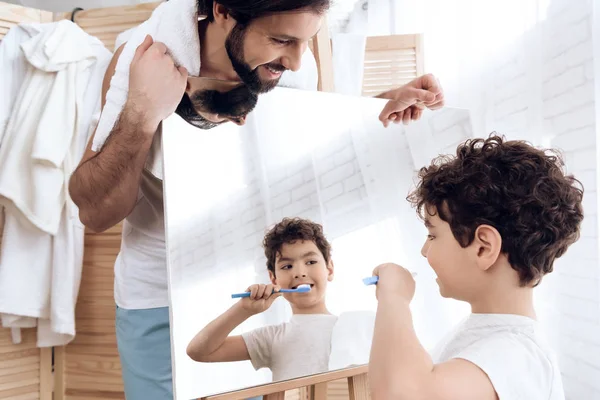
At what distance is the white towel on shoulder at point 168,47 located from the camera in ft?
3.64

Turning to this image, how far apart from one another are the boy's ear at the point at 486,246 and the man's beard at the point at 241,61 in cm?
50

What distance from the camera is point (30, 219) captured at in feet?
6.09

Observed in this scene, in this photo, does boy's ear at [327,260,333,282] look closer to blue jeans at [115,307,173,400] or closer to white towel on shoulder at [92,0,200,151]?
blue jeans at [115,307,173,400]

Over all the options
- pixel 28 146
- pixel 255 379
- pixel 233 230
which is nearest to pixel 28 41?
pixel 28 146

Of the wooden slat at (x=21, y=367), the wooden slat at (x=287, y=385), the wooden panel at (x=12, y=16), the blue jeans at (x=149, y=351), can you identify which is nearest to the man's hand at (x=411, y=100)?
the wooden slat at (x=287, y=385)

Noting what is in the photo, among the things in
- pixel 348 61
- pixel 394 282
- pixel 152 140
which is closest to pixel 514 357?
pixel 394 282

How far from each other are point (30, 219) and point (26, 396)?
0.63 metres

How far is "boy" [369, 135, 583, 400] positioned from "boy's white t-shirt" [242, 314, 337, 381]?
0.15 m

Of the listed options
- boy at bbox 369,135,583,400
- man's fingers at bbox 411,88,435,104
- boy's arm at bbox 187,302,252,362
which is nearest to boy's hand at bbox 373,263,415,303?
boy at bbox 369,135,583,400

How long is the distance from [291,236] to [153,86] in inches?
15.1

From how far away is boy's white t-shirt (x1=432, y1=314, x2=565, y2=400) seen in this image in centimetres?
91

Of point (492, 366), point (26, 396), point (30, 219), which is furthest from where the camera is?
point (26, 396)

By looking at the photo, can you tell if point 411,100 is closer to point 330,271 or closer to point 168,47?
point 330,271

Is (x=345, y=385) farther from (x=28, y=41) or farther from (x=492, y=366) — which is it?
(x=28, y=41)
